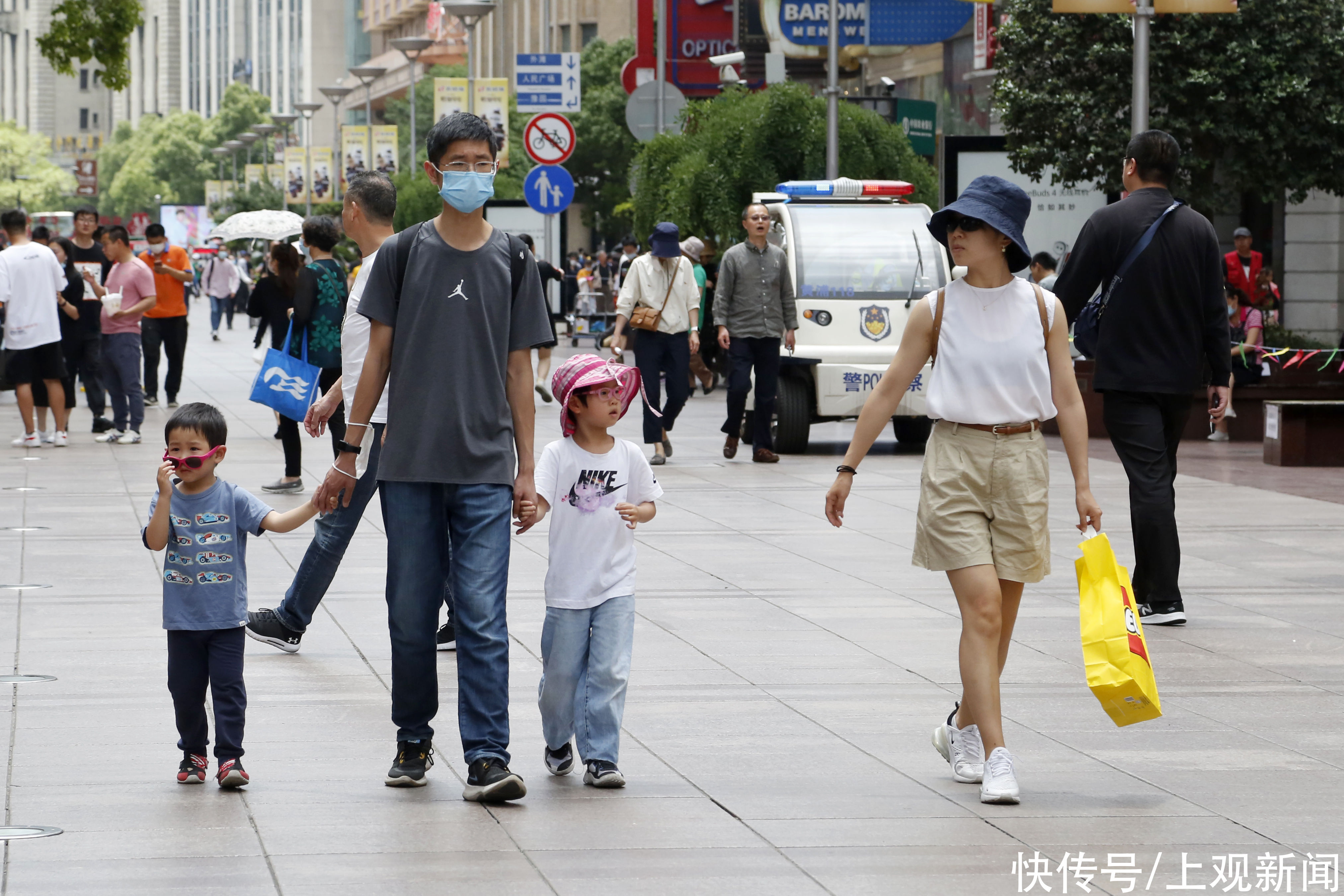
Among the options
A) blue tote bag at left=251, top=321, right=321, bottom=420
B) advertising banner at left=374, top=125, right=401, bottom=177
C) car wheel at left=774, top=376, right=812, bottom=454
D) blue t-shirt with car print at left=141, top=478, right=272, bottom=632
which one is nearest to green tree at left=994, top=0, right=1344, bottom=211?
car wheel at left=774, top=376, right=812, bottom=454

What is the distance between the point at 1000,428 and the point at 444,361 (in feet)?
5.00

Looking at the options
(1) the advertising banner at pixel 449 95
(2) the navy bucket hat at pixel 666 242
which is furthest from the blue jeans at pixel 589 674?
(1) the advertising banner at pixel 449 95

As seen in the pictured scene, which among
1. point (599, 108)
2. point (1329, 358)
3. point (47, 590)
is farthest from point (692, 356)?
point (599, 108)

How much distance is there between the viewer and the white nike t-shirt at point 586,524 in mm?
5559

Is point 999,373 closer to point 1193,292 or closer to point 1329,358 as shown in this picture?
point 1193,292

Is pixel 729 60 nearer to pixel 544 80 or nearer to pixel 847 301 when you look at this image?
pixel 544 80

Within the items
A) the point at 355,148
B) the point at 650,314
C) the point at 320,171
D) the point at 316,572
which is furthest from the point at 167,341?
the point at 320,171

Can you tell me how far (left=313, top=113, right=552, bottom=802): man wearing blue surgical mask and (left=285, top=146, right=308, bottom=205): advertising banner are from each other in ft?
196

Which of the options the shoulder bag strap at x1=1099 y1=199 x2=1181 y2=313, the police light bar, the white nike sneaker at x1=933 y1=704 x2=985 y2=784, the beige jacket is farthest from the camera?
the police light bar

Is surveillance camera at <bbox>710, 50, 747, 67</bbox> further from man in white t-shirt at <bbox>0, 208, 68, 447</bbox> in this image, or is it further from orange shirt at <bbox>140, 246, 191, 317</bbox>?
man in white t-shirt at <bbox>0, 208, 68, 447</bbox>

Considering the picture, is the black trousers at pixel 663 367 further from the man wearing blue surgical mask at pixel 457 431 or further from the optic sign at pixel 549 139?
the optic sign at pixel 549 139

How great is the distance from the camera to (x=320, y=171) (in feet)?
207

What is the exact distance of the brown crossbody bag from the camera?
48.7 ft

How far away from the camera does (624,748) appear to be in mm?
6066
